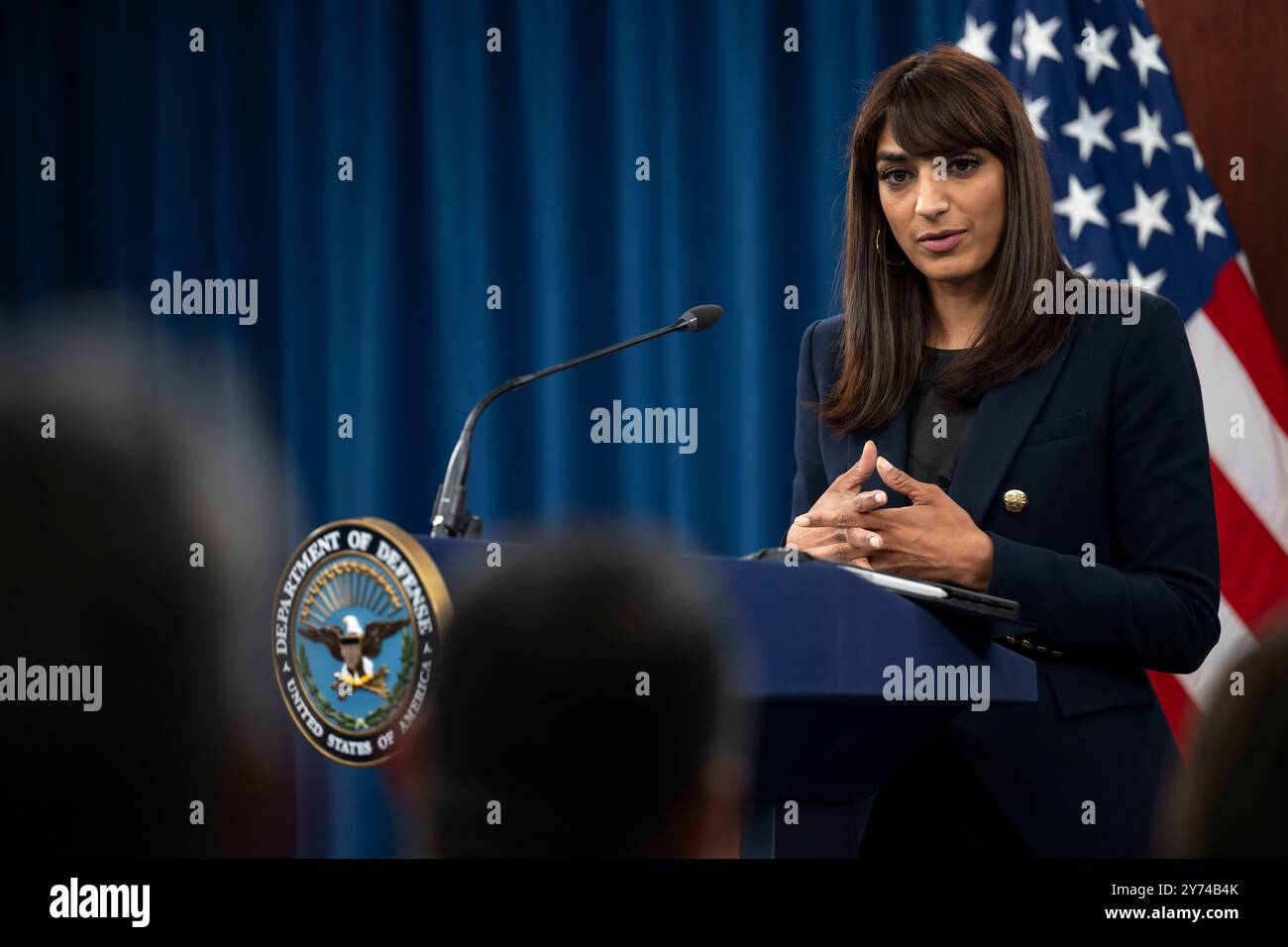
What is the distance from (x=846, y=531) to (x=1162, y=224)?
211 centimetres

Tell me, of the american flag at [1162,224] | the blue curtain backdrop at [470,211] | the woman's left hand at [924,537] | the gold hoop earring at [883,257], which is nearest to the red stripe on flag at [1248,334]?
the american flag at [1162,224]

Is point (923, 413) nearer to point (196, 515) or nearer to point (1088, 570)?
point (1088, 570)

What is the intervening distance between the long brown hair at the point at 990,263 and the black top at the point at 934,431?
0.02 m

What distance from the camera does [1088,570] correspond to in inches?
51.7

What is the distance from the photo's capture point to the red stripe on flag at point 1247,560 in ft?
9.24

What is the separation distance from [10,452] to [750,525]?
171 cm

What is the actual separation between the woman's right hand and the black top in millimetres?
274

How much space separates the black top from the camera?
1.51 meters

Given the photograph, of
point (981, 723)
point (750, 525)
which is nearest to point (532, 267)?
point (750, 525)

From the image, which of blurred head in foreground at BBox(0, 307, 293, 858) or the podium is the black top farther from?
blurred head in foreground at BBox(0, 307, 293, 858)

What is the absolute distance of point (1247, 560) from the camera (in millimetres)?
2840

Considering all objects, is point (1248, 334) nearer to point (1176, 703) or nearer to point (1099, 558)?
point (1176, 703)

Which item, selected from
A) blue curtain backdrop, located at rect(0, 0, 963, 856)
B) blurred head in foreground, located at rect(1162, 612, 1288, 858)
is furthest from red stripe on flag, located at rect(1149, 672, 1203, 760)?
blurred head in foreground, located at rect(1162, 612, 1288, 858)

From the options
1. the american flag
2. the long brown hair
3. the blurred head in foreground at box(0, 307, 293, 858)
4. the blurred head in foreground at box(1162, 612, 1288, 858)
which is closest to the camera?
the blurred head in foreground at box(1162, 612, 1288, 858)
